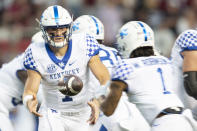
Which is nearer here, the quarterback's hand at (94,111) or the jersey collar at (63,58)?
the quarterback's hand at (94,111)

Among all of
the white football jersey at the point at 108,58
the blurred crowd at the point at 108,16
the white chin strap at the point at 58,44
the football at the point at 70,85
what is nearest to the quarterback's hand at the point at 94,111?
the football at the point at 70,85

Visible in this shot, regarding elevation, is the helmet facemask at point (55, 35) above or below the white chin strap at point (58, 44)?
above

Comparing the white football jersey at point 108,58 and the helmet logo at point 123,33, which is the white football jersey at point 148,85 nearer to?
the helmet logo at point 123,33

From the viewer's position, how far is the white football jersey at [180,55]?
18.5ft

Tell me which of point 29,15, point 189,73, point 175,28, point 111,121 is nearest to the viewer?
point 189,73

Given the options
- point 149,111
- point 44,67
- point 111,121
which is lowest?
point 111,121

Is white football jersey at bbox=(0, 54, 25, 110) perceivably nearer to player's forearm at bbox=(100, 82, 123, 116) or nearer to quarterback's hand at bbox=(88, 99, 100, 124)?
quarterback's hand at bbox=(88, 99, 100, 124)

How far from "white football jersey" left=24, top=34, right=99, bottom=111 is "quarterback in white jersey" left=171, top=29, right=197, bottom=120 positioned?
888mm

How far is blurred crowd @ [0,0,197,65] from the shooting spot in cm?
1183

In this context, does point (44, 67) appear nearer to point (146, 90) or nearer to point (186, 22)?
point (146, 90)

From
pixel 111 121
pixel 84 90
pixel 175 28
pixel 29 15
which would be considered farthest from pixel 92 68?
pixel 29 15

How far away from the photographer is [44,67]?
230 inches

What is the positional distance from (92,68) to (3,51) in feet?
21.9

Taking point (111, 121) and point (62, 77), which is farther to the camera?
point (111, 121)
